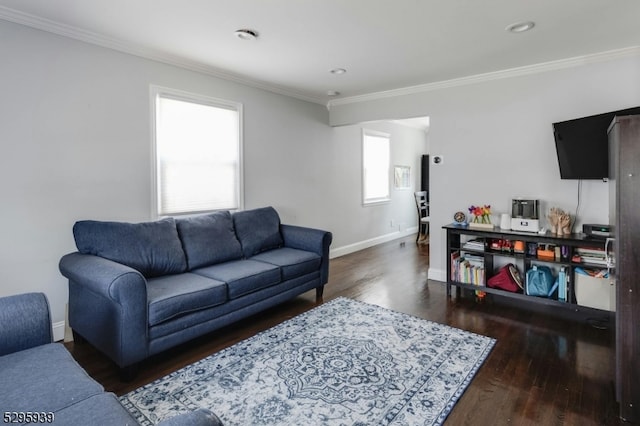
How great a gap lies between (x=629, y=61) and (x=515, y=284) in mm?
2294

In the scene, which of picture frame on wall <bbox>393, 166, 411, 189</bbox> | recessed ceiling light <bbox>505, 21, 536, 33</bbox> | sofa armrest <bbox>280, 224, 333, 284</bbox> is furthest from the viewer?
picture frame on wall <bbox>393, 166, 411, 189</bbox>

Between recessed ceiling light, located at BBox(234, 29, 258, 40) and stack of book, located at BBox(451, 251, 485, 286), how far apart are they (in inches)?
115

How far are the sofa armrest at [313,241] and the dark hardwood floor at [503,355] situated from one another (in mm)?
349

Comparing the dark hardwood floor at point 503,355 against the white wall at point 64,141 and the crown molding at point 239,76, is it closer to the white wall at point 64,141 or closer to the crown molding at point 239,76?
the white wall at point 64,141

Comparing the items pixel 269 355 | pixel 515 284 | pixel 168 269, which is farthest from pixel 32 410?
pixel 515 284

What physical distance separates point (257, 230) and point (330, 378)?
6.36ft

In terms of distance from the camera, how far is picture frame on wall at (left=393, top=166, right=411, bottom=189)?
7.23 m

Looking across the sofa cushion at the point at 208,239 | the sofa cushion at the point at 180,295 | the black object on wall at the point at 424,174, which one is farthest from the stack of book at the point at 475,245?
the black object on wall at the point at 424,174

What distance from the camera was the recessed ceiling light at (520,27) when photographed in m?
2.65

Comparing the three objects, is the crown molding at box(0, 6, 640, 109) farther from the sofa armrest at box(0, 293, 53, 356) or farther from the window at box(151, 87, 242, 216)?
the sofa armrest at box(0, 293, 53, 356)

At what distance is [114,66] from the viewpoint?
3.05 m

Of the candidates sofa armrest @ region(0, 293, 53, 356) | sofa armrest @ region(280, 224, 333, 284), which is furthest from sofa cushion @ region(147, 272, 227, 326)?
sofa armrest @ region(280, 224, 333, 284)

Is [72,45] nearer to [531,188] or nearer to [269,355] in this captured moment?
[269,355]

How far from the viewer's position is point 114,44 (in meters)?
3.00
